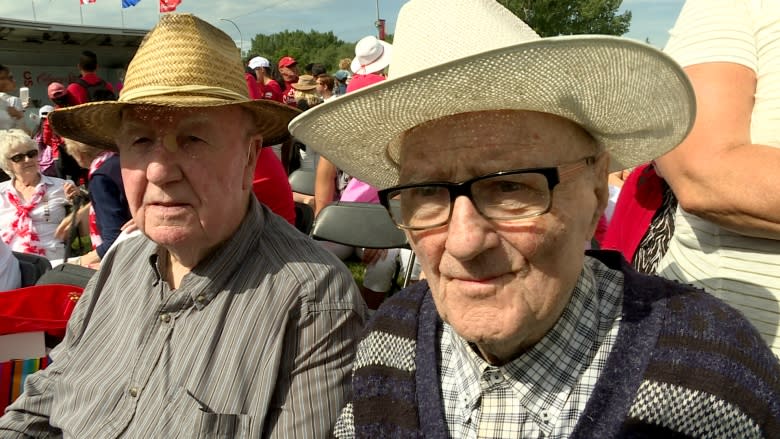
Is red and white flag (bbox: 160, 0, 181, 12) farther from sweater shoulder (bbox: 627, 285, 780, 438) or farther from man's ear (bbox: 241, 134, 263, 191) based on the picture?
sweater shoulder (bbox: 627, 285, 780, 438)

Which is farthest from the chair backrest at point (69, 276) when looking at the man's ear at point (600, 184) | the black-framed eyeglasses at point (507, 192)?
the man's ear at point (600, 184)

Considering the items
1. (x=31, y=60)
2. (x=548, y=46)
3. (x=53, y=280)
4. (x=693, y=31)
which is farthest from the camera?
(x=31, y=60)

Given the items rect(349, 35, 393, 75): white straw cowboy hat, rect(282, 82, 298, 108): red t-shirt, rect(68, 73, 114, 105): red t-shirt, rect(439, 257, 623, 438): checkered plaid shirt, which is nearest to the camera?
rect(439, 257, 623, 438): checkered plaid shirt

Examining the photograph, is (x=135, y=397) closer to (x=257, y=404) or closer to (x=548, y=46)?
(x=257, y=404)

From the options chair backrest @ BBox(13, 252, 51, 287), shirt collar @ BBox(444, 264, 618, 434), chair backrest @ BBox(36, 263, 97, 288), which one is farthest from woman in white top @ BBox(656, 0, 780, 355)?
chair backrest @ BBox(13, 252, 51, 287)

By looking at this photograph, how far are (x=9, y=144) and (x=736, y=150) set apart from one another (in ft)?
20.3

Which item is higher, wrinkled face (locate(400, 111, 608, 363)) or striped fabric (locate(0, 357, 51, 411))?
wrinkled face (locate(400, 111, 608, 363))

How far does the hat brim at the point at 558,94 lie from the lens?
1.07 m

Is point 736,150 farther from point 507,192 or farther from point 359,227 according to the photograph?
point 359,227

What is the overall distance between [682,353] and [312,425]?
3.42 feet

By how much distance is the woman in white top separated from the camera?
51.6 inches

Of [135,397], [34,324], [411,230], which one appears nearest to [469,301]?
[411,230]

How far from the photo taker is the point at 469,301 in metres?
1.22

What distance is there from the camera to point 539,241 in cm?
119
